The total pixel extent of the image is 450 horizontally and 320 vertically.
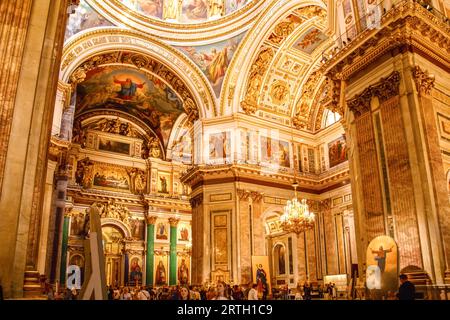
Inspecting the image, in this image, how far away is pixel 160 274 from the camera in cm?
2164

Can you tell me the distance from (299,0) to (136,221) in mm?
14503

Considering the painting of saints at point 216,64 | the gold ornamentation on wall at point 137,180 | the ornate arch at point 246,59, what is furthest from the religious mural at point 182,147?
the ornate arch at point 246,59

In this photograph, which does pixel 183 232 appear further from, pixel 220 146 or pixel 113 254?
pixel 220 146

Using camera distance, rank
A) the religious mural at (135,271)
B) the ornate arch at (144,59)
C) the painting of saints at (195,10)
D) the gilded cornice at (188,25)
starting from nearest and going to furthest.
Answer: the ornate arch at (144,59) → the gilded cornice at (188,25) → the painting of saints at (195,10) → the religious mural at (135,271)

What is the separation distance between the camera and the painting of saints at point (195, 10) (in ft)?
61.0

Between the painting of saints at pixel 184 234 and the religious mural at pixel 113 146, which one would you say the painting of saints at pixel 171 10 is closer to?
the religious mural at pixel 113 146

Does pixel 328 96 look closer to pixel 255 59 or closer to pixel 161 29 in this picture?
pixel 255 59

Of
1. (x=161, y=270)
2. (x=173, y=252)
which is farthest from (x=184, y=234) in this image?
(x=161, y=270)

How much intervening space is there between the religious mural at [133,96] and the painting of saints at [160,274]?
24.2ft

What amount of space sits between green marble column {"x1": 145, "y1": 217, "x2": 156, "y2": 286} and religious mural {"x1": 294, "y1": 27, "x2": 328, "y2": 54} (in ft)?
40.4

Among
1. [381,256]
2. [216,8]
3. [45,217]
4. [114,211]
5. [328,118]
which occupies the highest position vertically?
[216,8]

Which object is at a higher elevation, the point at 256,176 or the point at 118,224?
the point at 256,176

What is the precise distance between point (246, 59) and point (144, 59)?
464 centimetres
